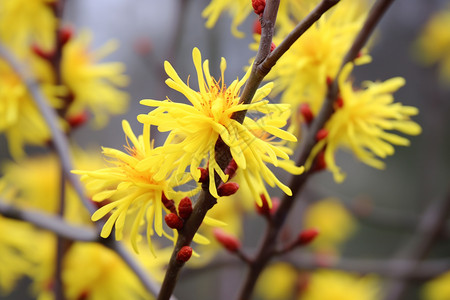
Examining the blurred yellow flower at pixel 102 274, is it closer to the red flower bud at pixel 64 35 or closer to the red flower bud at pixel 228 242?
the red flower bud at pixel 228 242

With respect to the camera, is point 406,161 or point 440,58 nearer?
point 440,58

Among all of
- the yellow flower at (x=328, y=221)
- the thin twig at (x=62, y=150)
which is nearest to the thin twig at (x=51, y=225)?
the thin twig at (x=62, y=150)

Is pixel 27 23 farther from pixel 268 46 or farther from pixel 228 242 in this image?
pixel 268 46

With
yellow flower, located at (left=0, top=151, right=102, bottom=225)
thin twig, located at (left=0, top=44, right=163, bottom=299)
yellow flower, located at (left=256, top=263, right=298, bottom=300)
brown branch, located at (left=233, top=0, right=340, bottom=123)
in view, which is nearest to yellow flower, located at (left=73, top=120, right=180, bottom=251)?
brown branch, located at (left=233, top=0, right=340, bottom=123)

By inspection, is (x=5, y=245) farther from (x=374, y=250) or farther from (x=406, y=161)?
(x=406, y=161)

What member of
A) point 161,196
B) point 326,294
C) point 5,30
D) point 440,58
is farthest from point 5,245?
point 440,58

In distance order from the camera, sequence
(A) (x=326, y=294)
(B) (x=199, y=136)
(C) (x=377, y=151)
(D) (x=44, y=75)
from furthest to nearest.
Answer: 1. (A) (x=326, y=294)
2. (D) (x=44, y=75)
3. (C) (x=377, y=151)
4. (B) (x=199, y=136)

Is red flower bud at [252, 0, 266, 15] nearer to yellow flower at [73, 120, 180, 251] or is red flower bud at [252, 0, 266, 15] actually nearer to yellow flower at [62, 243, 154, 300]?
yellow flower at [73, 120, 180, 251]
